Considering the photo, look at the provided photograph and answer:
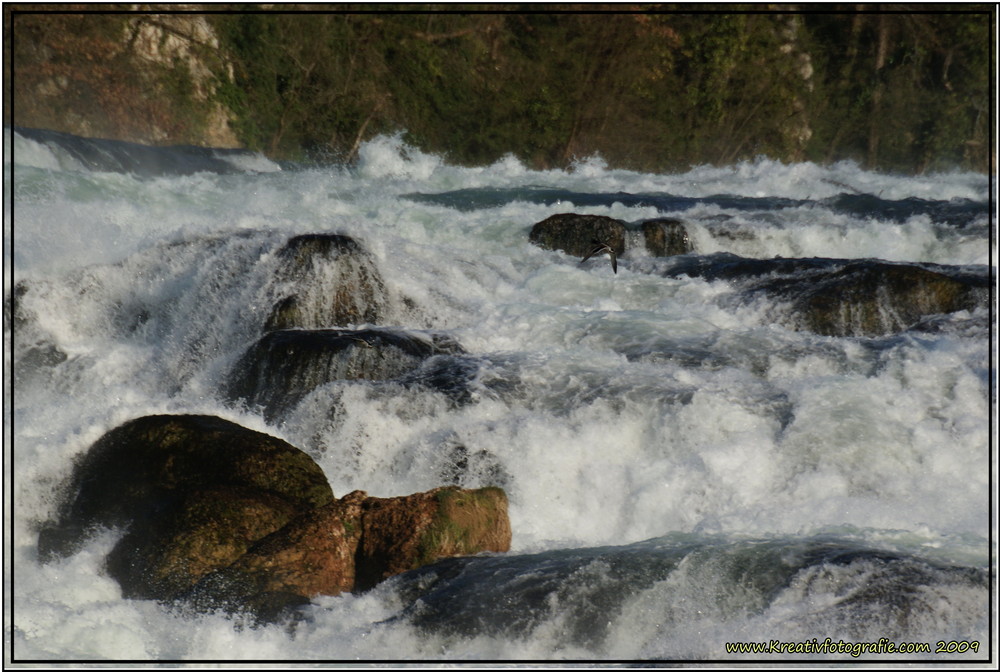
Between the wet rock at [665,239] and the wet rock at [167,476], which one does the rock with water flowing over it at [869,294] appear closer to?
the wet rock at [665,239]

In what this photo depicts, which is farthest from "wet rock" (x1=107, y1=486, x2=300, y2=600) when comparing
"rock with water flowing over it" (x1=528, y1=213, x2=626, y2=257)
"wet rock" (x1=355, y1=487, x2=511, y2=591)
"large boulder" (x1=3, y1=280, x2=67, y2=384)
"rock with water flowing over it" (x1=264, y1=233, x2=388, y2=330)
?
"rock with water flowing over it" (x1=528, y1=213, x2=626, y2=257)

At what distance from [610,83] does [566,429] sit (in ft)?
64.7

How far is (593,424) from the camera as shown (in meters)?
5.79

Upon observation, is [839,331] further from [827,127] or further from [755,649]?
[827,127]

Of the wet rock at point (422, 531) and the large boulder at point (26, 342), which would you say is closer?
the wet rock at point (422, 531)

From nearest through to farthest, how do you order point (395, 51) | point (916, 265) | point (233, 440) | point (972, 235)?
point (233, 440) → point (916, 265) → point (972, 235) → point (395, 51)

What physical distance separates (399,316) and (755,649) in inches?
196

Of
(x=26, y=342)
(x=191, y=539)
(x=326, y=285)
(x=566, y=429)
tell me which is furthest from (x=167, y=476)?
(x=26, y=342)

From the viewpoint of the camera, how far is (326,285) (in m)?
7.46

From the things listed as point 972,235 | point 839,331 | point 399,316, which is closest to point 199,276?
point 399,316

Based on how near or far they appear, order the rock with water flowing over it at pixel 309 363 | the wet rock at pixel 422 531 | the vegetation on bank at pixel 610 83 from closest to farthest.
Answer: the wet rock at pixel 422 531 → the rock with water flowing over it at pixel 309 363 → the vegetation on bank at pixel 610 83

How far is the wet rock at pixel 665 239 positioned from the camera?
11000 millimetres

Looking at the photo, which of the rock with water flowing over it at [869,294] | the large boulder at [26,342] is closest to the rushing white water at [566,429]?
the large boulder at [26,342]

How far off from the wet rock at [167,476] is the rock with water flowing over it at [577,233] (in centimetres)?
652
